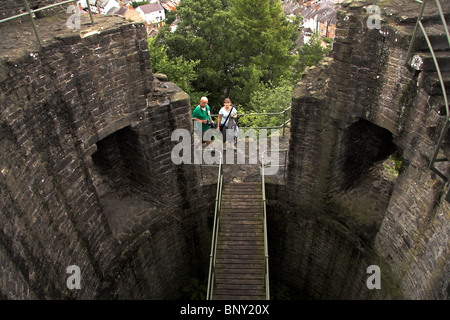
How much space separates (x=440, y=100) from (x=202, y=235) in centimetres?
661

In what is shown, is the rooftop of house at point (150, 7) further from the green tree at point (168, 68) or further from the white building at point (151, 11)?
the green tree at point (168, 68)

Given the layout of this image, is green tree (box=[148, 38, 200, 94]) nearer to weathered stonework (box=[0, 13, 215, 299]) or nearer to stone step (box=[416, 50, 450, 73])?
weathered stonework (box=[0, 13, 215, 299])

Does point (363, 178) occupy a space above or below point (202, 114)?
below

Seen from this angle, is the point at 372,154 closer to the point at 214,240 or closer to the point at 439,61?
the point at 439,61

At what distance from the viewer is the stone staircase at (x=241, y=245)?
25.3 feet

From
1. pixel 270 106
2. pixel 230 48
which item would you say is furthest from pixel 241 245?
pixel 230 48

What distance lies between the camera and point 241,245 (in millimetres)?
8148

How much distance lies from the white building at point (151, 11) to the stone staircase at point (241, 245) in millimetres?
61533

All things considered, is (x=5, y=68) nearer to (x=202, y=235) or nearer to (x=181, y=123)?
(x=181, y=123)

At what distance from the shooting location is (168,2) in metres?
72.1

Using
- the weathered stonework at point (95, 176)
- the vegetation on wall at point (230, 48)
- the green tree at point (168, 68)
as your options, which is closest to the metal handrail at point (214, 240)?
the weathered stonework at point (95, 176)

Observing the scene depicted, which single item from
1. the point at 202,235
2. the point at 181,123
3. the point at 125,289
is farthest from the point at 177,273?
the point at 181,123

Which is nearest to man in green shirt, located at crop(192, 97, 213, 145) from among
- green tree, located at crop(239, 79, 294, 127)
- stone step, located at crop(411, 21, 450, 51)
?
stone step, located at crop(411, 21, 450, 51)

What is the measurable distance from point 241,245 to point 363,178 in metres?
3.54
